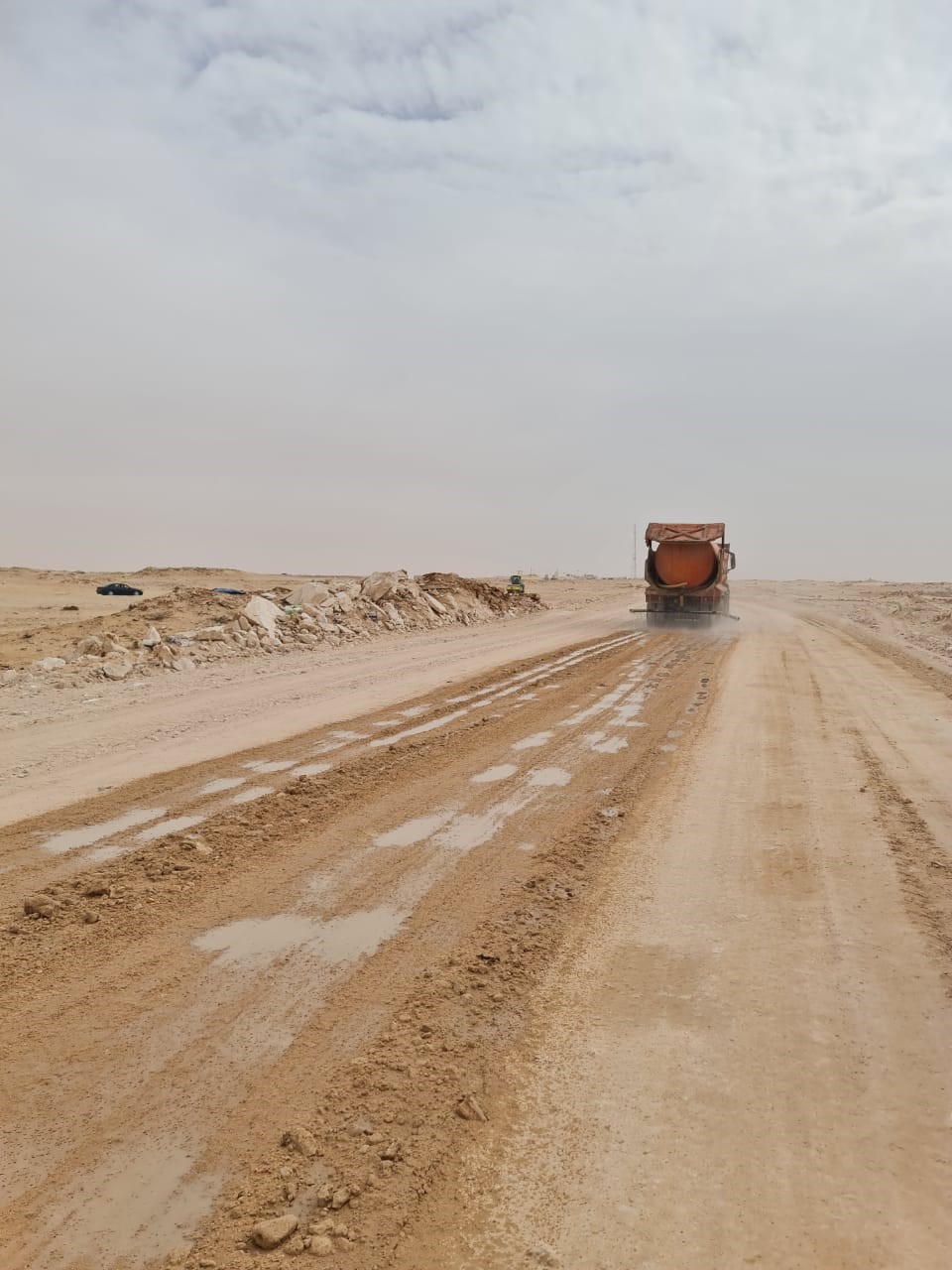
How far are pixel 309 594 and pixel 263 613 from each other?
307 cm

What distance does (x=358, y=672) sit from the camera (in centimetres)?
1360

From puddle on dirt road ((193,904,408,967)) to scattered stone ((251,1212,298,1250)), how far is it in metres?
1.50

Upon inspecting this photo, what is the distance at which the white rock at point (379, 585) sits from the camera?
922 inches

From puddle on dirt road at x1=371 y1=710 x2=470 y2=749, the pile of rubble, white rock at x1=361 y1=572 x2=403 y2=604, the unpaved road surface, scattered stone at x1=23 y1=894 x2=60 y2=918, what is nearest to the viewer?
the unpaved road surface

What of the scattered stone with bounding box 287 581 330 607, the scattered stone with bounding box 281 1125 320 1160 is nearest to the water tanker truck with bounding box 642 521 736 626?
the scattered stone with bounding box 287 581 330 607

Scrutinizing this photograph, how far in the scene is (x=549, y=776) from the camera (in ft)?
23.1

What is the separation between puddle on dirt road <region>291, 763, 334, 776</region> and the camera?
705cm

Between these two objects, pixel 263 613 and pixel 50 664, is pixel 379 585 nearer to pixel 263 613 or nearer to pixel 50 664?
pixel 263 613

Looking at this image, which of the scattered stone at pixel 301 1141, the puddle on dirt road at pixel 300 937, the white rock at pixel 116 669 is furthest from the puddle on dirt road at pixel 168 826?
the white rock at pixel 116 669

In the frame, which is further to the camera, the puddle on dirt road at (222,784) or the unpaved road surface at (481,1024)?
the puddle on dirt road at (222,784)

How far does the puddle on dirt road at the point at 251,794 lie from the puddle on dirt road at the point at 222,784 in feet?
0.56

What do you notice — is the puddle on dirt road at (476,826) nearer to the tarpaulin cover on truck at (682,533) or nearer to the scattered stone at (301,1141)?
the scattered stone at (301,1141)

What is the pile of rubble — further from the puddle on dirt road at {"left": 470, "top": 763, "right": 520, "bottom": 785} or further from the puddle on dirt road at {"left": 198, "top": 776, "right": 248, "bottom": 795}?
the puddle on dirt road at {"left": 470, "top": 763, "right": 520, "bottom": 785}

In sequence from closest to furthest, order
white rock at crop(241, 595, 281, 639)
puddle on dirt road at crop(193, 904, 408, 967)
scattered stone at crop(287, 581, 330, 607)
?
puddle on dirt road at crop(193, 904, 408, 967) → white rock at crop(241, 595, 281, 639) → scattered stone at crop(287, 581, 330, 607)
